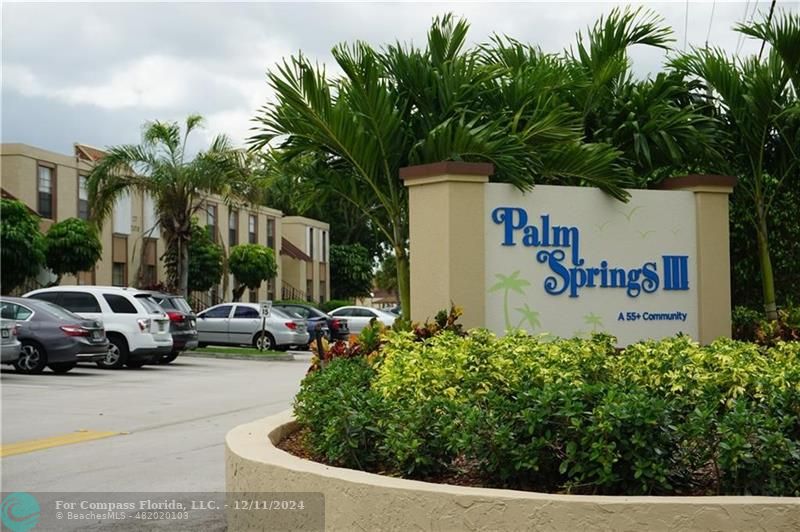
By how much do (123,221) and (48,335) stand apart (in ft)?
66.6

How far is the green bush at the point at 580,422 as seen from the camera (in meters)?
5.10

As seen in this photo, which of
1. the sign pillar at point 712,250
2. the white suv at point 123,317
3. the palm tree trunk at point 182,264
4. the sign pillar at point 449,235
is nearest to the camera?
the sign pillar at point 449,235

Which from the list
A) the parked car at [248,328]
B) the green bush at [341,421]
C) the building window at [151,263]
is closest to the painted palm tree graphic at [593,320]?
the green bush at [341,421]

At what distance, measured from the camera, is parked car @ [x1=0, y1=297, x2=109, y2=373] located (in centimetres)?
1966

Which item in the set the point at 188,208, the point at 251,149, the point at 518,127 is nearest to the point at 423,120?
the point at 518,127

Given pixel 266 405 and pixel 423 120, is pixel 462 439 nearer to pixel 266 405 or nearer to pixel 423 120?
pixel 423 120

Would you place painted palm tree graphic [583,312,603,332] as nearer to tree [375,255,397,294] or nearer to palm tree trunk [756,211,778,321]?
palm tree trunk [756,211,778,321]

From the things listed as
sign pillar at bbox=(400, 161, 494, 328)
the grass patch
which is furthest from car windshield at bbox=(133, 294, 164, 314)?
sign pillar at bbox=(400, 161, 494, 328)

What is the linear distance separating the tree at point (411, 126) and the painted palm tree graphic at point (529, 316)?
126 centimetres

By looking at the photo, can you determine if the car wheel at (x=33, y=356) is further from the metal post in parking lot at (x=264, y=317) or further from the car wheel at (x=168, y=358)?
the metal post in parking lot at (x=264, y=317)

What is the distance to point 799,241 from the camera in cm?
1255

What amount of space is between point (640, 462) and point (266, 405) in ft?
37.2

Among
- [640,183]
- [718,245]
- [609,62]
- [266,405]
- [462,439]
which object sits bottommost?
[266,405]

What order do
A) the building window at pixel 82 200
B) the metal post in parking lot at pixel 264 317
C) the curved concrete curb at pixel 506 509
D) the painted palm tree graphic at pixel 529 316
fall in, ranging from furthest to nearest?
1. the building window at pixel 82 200
2. the metal post in parking lot at pixel 264 317
3. the painted palm tree graphic at pixel 529 316
4. the curved concrete curb at pixel 506 509
